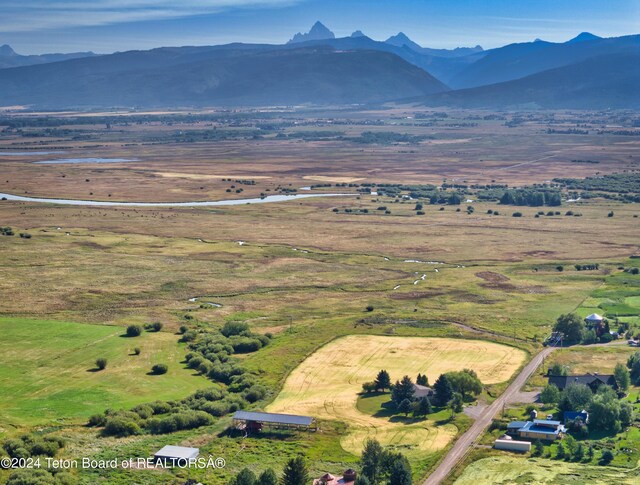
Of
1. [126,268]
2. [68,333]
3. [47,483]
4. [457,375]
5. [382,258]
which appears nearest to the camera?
[47,483]

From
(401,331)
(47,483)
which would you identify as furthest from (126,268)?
(47,483)

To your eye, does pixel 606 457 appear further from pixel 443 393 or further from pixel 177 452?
pixel 177 452

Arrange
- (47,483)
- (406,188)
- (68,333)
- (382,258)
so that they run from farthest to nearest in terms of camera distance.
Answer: (406,188) → (382,258) → (68,333) → (47,483)

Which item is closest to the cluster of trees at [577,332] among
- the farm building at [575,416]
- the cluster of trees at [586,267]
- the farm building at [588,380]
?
the farm building at [588,380]

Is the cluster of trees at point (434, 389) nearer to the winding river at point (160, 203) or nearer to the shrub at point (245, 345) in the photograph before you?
the shrub at point (245, 345)

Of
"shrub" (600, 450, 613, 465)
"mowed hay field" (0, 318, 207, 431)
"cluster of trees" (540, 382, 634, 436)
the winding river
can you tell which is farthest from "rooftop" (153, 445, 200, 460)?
the winding river

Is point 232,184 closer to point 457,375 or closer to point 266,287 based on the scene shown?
point 266,287

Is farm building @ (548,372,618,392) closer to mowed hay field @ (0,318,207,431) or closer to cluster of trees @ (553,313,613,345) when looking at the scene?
cluster of trees @ (553,313,613,345)
